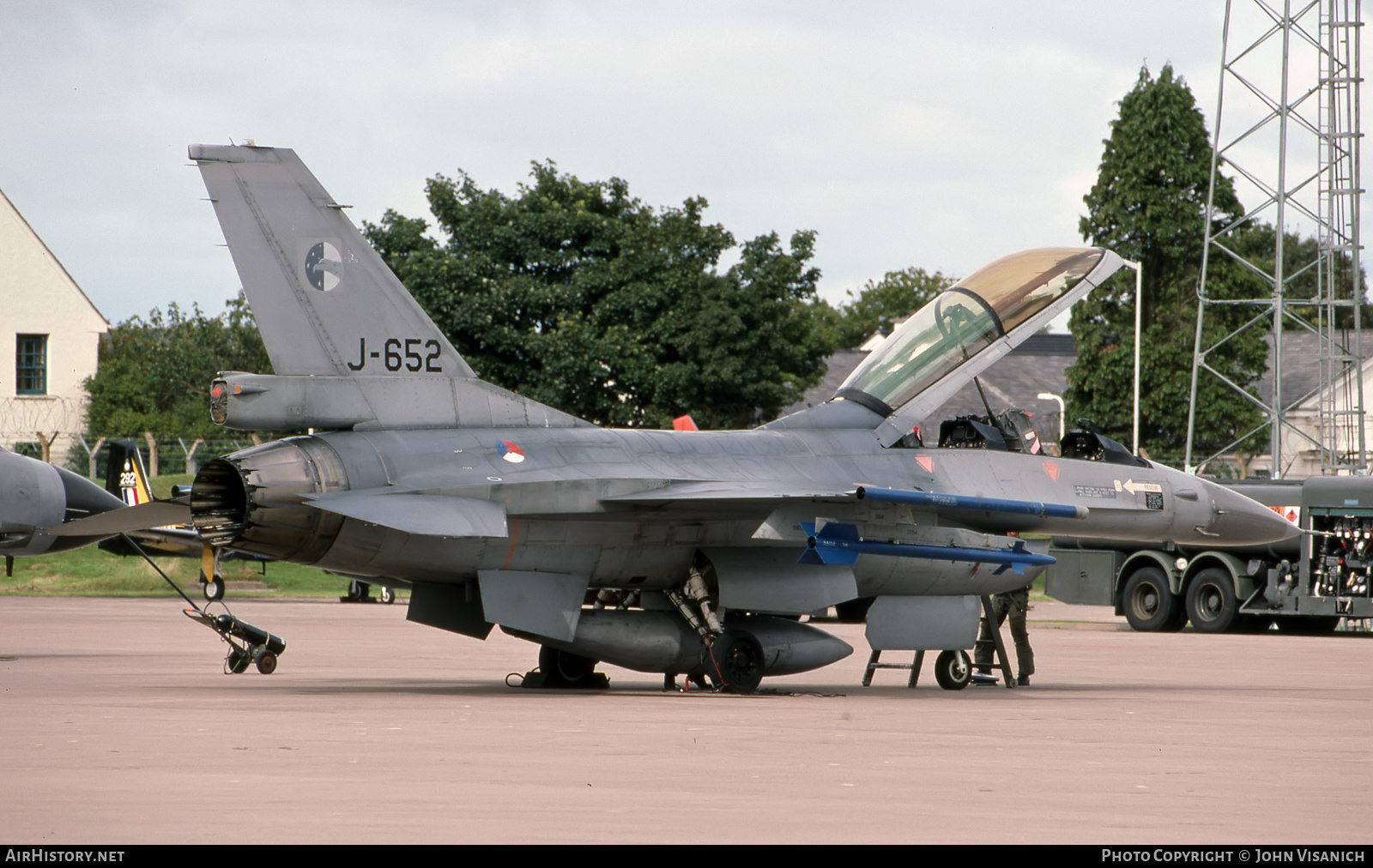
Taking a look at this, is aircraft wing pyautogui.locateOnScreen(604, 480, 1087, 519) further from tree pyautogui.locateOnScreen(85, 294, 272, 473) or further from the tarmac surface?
tree pyautogui.locateOnScreen(85, 294, 272, 473)

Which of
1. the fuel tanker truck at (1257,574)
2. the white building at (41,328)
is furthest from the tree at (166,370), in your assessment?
the fuel tanker truck at (1257,574)

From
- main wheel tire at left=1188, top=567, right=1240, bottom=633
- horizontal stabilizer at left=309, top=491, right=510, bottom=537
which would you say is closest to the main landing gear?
main wheel tire at left=1188, top=567, right=1240, bottom=633

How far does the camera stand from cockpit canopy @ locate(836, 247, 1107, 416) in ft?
49.4

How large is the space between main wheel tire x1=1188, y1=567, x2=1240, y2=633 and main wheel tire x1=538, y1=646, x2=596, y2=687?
1569cm

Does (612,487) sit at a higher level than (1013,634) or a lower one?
higher

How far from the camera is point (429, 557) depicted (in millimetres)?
12820

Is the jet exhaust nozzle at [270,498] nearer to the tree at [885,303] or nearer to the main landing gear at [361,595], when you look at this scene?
the main landing gear at [361,595]

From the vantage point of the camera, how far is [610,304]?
135 ft

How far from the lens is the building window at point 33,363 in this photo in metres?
46.1

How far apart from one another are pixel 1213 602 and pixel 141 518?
19.5 m

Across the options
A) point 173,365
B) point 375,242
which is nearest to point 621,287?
point 375,242

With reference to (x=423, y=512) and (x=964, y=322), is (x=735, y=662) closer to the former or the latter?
(x=423, y=512)

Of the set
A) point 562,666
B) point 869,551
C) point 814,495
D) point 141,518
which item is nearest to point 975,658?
point 869,551
